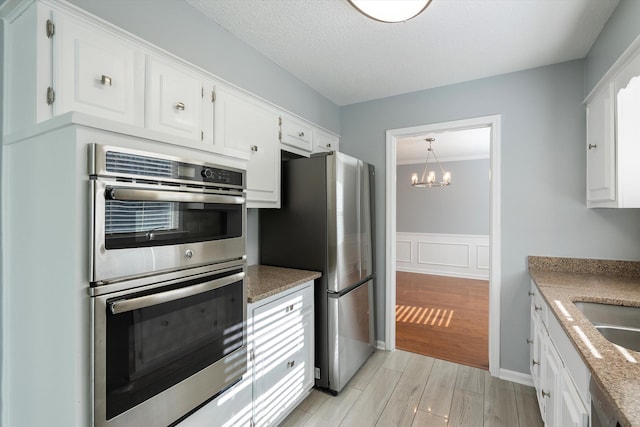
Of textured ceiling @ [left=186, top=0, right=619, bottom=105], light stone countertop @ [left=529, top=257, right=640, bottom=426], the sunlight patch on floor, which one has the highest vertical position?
textured ceiling @ [left=186, top=0, right=619, bottom=105]

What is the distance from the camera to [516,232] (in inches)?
99.0

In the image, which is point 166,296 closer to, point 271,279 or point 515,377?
point 271,279

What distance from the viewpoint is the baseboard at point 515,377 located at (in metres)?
2.45

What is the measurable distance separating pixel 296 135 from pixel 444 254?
5085 millimetres

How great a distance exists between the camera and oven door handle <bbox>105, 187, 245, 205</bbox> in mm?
974

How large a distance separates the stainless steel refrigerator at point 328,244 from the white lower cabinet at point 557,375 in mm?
1271

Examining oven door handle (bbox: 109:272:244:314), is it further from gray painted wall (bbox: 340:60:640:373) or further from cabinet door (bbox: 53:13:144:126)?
gray painted wall (bbox: 340:60:640:373)

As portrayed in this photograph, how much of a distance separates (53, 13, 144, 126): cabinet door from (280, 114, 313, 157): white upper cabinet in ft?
3.83

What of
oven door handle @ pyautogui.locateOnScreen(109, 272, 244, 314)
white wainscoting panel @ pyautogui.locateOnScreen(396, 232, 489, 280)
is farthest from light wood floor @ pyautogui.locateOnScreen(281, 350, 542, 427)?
white wainscoting panel @ pyautogui.locateOnScreen(396, 232, 489, 280)

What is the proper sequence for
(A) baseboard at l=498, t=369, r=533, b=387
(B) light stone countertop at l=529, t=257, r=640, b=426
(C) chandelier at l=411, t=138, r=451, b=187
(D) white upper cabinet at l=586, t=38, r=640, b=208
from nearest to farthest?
(B) light stone countertop at l=529, t=257, r=640, b=426 → (D) white upper cabinet at l=586, t=38, r=640, b=208 → (A) baseboard at l=498, t=369, r=533, b=387 → (C) chandelier at l=411, t=138, r=451, b=187

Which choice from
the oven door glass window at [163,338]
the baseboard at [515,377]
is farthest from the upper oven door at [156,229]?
the baseboard at [515,377]

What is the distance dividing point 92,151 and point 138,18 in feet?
3.19

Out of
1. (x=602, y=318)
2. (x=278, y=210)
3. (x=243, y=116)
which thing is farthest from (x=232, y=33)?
(x=602, y=318)

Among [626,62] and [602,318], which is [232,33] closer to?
[626,62]
